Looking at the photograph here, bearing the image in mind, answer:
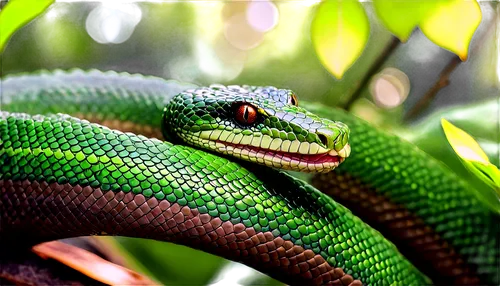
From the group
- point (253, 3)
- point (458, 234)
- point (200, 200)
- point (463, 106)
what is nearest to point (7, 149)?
point (200, 200)

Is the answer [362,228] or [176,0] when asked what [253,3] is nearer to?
[176,0]

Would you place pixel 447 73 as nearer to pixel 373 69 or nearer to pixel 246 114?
pixel 373 69

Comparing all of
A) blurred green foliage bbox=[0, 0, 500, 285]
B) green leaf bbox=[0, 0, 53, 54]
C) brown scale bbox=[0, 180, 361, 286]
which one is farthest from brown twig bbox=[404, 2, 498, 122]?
green leaf bbox=[0, 0, 53, 54]

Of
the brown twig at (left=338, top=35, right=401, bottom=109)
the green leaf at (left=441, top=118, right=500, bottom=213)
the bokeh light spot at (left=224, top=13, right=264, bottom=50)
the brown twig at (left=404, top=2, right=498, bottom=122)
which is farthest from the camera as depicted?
the brown twig at (left=338, top=35, right=401, bottom=109)

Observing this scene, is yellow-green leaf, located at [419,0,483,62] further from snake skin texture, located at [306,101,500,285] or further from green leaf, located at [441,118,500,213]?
snake skin texture, located at [306,101,500,285]

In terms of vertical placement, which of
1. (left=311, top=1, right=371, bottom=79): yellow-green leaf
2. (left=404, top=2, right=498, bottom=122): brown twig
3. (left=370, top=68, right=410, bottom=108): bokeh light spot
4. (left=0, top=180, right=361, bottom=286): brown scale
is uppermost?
(left=370, top=68, right=410, bottom=108): bokeh light spot

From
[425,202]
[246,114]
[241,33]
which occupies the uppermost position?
[241,33]

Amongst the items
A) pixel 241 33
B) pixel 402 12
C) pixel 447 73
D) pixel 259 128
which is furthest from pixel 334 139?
pixel 447 73

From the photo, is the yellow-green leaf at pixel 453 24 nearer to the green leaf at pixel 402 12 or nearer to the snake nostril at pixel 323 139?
the green leaf at pixel 402 12
